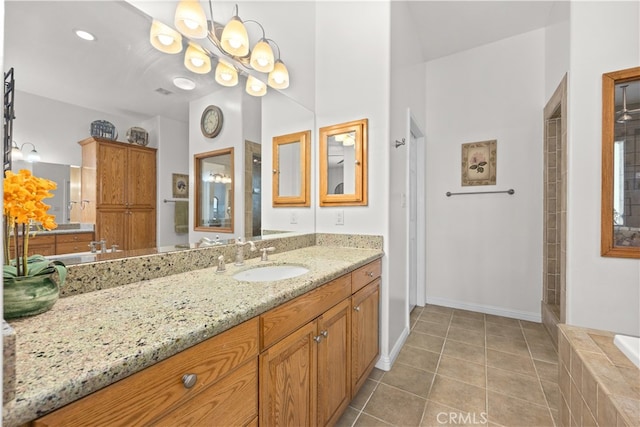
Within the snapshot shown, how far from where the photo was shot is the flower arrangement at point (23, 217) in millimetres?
682

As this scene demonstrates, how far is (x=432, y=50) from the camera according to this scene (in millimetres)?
3043

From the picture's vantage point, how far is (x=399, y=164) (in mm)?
2221

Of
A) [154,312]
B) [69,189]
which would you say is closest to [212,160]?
[69,189]

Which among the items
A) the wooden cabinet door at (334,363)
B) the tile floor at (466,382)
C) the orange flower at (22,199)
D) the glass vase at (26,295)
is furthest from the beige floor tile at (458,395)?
the orange flower at (22,199)

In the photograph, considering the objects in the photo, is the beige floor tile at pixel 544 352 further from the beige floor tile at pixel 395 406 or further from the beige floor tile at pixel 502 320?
the beige floor tile at pixel 395 406

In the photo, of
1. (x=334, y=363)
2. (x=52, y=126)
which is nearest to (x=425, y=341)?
(x=334, y=363)

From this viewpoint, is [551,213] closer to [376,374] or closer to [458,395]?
[458,395]

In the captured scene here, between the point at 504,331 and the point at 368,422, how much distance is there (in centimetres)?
176

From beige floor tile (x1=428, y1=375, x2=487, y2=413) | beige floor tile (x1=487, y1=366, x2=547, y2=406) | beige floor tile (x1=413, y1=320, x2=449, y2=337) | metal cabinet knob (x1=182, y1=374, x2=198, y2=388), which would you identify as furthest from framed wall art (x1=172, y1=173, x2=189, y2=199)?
beige floor tile (x1=413, y1=320, x2=449, y2=337)

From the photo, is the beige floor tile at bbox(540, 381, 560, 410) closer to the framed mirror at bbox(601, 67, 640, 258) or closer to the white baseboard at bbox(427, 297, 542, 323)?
the framed mirror at bbox(601, 67, 640, 258)

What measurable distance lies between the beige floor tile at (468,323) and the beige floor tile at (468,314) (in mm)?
61

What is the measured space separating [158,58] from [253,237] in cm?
106

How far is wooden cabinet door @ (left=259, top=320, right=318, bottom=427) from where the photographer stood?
91 cm

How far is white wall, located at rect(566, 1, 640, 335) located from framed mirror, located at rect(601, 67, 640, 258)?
37mm
